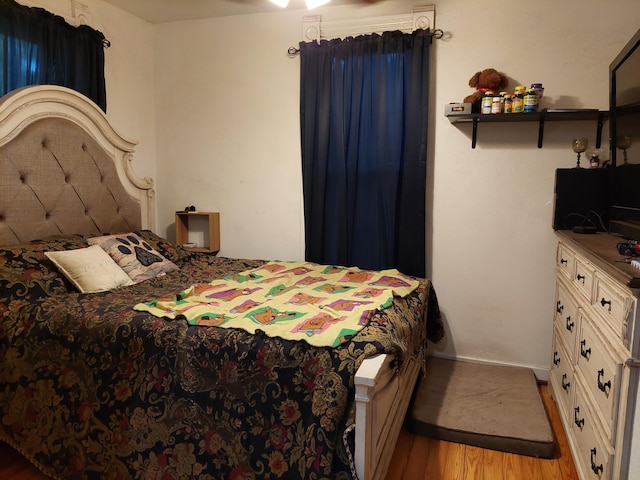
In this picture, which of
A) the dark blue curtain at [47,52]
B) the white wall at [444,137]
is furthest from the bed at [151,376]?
the white wall at [444,137]

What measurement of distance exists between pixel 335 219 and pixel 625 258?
1.88m

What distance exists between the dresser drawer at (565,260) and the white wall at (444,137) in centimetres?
29

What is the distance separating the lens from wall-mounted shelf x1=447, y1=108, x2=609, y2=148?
2.49 metres

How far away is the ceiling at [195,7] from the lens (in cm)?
304

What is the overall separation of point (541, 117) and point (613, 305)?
152 cm

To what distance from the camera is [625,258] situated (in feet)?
4.89

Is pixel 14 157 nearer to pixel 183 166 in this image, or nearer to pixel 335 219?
pixel 183 166

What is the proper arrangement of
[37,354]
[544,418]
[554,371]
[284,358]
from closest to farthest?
1. [284,358]
2. [37,354]
3. [544,418]
4. [554,371]

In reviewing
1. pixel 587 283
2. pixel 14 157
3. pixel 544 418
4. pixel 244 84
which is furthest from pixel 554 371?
pixel 14 157

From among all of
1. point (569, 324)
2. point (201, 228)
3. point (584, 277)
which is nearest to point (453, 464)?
point (569, 324)

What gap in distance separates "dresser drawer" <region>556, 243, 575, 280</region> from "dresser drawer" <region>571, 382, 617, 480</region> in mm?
597

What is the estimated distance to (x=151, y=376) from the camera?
64.4 inches

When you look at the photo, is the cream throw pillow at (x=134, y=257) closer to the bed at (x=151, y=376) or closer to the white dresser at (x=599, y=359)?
the bed at (x=151, y=376)

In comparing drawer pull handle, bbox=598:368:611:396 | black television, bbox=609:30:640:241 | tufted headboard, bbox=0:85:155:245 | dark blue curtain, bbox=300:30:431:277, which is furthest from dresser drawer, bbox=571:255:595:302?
tufted headboard, bbox=0:85:155:245
